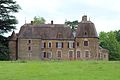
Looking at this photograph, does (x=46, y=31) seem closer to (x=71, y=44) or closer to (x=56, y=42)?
(x=56, y=42)

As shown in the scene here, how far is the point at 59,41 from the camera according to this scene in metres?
84.6

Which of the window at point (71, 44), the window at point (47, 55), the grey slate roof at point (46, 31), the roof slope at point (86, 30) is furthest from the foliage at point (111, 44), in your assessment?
the window at point (47, 55)

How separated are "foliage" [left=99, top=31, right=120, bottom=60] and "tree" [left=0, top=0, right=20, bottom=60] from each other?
1819 inches

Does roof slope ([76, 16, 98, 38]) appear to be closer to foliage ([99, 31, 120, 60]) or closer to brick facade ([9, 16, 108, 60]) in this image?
brick facade ([9, 16, 108, 60])

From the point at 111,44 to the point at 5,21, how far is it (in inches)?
2101

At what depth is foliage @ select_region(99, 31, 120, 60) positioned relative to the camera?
115m

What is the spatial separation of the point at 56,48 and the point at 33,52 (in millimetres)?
4970

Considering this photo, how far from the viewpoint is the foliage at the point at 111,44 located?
377ft

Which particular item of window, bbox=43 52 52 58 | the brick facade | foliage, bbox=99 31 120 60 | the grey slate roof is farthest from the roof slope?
foliage, bbox=99 31 120 60

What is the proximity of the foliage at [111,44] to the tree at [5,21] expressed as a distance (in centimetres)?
4621

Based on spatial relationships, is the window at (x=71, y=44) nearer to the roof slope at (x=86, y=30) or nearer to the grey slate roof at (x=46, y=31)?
the grey slate roof at (x=46, y=31)

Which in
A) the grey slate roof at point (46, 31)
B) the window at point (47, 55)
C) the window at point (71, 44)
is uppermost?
the grey slate roof at point (46, 31)

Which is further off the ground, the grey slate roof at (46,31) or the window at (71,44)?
the grey slate roof at (46,31)

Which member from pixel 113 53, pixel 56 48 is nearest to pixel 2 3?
pixel 56 48
